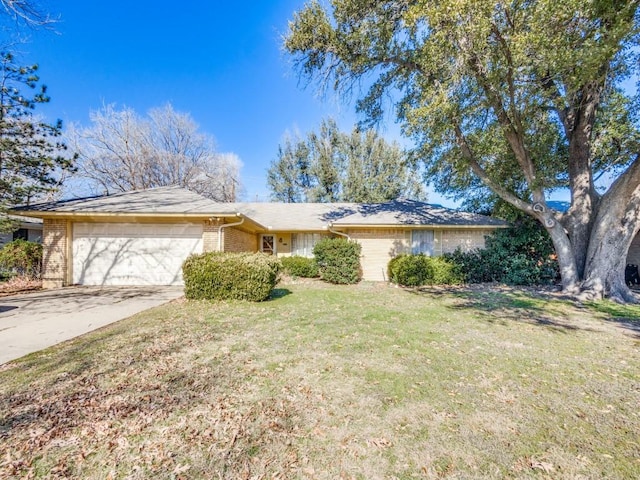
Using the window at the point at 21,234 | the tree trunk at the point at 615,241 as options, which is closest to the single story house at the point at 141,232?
the tree trunk at the point at 615,241

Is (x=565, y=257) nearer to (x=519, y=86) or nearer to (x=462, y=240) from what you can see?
(x=462, y=240)

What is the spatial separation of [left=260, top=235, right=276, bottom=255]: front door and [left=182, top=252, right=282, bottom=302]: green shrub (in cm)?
783

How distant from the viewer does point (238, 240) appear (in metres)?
12.4

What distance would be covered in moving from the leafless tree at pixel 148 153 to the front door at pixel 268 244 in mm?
9512

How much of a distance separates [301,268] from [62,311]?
8.61 m

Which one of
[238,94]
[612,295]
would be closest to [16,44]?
[238,94]

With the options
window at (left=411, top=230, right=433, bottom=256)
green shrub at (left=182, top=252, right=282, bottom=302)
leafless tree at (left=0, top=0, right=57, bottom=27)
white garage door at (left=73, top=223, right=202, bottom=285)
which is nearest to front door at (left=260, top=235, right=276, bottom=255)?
white garage door at (left=73, top=223, right=202, bottom=285)

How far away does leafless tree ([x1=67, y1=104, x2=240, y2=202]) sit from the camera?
63.7 ft

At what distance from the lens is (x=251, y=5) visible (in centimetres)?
1083

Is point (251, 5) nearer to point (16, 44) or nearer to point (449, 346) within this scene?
point (16, 44)

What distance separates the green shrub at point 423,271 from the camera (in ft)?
36.3

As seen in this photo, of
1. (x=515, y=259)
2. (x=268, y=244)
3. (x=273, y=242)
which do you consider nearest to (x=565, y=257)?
(x=515, y=259)

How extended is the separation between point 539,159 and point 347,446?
1330cm

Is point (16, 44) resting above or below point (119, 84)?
below
